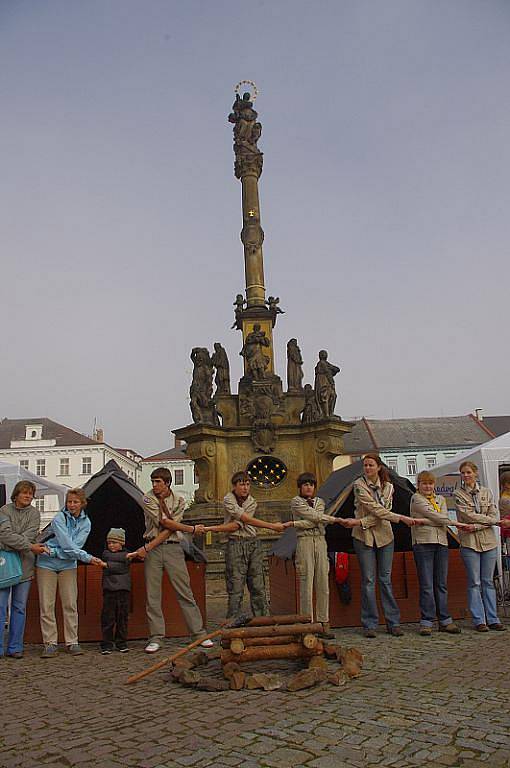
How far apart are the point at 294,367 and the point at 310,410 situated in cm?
201

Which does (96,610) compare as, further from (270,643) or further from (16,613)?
(270,643)

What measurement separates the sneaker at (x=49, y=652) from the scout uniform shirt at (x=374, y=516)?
3625 mm

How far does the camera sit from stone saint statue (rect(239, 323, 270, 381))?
21.4 metres

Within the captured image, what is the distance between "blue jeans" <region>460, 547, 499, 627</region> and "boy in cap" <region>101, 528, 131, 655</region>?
13.3 ft

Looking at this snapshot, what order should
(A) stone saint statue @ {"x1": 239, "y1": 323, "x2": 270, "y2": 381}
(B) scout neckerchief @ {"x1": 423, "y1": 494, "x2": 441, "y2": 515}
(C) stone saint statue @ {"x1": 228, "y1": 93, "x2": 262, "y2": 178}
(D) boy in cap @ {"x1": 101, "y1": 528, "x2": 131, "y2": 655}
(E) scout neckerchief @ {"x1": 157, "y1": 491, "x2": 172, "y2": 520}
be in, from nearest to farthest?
1. (D) boy in cap @ {"x1": 101, "y1": 528, "x2": 131, "y2": 655}
2. (E) scout neckerchief @ {"x1": 157, "y1": 491, "x2": 172, "y2": 520}
3. (B) scout neckerchief @ {"x1": 423, "y1": 494, "x2": 441, "y2": 515}
4. (A) stone saint statue @ {"x1": 239, "y1": 323, "x2": 270, "y2": 381}
5. (C) stone saint statue @ {"x1": 228, "y1": 93, "x2": 262, "y2": 178}

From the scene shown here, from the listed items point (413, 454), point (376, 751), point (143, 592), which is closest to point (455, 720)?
point (376, 751)

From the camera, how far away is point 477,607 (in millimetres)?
8305

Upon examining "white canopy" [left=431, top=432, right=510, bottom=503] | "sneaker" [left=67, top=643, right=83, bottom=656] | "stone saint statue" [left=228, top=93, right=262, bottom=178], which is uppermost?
"stone saint statue" [left=228, top=93, right=262, bottom=178]

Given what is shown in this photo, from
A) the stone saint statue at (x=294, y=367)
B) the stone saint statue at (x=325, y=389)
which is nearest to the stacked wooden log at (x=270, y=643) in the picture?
the stone saint statue at (x=325, y=389)

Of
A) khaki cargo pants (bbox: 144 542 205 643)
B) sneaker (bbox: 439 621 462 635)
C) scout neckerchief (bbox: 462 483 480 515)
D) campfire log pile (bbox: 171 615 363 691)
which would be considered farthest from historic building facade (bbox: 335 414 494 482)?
campfire log pile (bbox: 171 615 363 691)

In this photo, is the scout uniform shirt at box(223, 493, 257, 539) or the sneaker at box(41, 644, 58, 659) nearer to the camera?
the sneaker at box(41, 644, 58, 659)

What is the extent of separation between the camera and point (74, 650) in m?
7.49

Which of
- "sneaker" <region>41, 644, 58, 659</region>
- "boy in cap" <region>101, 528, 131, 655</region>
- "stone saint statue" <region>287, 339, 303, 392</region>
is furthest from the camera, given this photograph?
"stone saint statue" <region>287, 339, 303, 392</region>

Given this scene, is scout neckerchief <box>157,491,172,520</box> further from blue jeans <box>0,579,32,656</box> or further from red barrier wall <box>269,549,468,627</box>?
red barrier wall <box>269,549,468,627</box>
